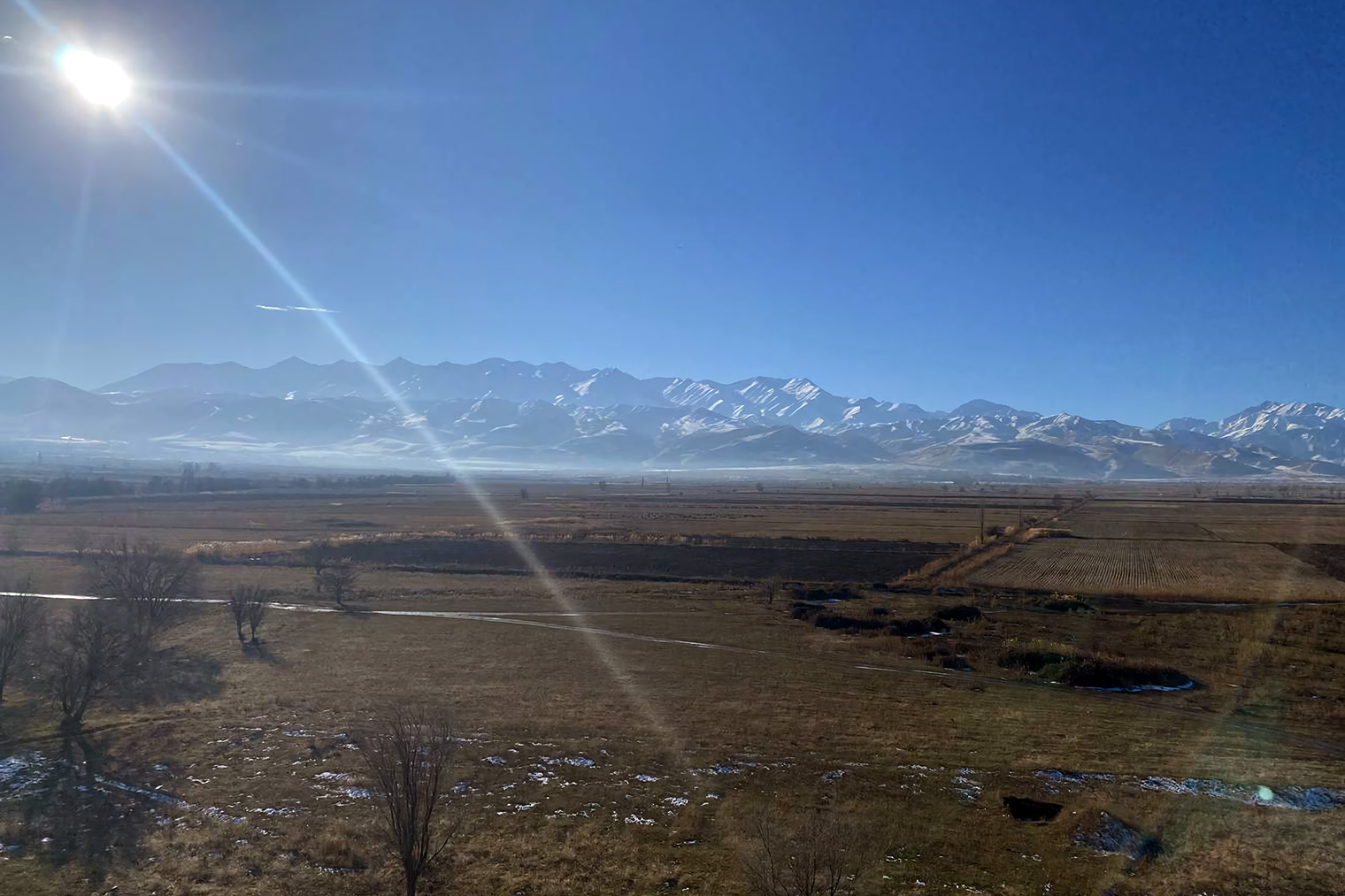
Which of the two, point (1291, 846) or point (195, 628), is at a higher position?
point (1291, 846)

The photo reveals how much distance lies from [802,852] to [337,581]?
39.3 m

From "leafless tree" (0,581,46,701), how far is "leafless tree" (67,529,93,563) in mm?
33260

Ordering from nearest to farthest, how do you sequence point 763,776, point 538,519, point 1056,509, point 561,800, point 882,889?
point 882,889
point 561,800
point 763,776
point 538,519
point 1056,509

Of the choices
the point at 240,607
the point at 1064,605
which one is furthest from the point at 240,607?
the point at 1064,605

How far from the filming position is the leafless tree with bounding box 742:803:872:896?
10.8 m

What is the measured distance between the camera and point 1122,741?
19.4m

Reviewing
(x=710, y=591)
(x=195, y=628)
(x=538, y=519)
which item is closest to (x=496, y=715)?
(x=195, y=628)

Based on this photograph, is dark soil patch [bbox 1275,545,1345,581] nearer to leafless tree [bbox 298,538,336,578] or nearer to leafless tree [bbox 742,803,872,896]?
leafless tree [bbox 742,803,872,896]

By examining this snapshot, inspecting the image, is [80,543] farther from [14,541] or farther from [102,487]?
[102,487]

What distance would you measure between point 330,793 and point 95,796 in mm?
5198

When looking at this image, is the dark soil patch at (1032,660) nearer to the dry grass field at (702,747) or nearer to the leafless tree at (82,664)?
the dry grass field at (702,747)

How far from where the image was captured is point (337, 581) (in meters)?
44.0

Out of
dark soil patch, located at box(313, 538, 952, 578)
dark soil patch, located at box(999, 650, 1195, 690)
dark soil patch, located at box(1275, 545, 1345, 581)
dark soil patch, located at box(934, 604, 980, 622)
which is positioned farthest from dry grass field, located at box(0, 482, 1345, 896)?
dark soil patch, located at box(1275, 545, 1345, 581)

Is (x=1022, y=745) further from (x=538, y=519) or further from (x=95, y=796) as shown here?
(x=538, y=519)
